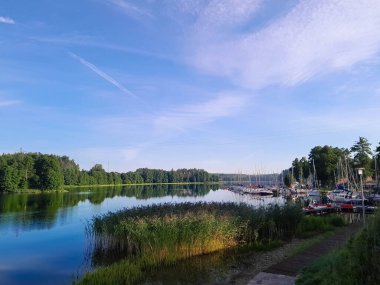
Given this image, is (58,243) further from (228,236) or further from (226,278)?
(226,278)

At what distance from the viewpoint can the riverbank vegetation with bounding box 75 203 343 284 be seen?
1487 cm

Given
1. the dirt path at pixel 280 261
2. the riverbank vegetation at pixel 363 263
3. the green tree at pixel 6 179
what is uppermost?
the green tree at pixel 6 179

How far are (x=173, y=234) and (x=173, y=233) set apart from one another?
6 cm

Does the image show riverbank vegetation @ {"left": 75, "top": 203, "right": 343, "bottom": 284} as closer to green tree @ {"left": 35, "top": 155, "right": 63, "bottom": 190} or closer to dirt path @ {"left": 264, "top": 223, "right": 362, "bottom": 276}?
dirt path @ {"left": 264, "top": 223, "right": 362, "bottom": 276}

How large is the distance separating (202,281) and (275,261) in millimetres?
3462

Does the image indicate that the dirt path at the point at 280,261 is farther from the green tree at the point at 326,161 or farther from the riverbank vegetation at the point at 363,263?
the green tree at the point at 326,161

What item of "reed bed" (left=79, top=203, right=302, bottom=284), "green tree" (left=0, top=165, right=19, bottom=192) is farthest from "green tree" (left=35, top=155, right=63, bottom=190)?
"reed bed" (left=79, top=203, right=302, bottom=284)

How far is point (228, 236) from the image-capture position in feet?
58.1

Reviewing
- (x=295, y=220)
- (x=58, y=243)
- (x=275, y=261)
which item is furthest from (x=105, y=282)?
(x=58, y=243)

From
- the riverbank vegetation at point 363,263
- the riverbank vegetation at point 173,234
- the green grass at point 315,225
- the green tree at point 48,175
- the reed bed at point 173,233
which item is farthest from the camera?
the green tree at point 48,175

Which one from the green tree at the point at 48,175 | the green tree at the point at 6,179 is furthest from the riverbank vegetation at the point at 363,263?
the green tree at the point at 48,175

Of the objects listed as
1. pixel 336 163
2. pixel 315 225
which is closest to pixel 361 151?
pixel 336 163

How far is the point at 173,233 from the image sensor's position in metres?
16.0

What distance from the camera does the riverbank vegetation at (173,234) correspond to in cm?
1487
